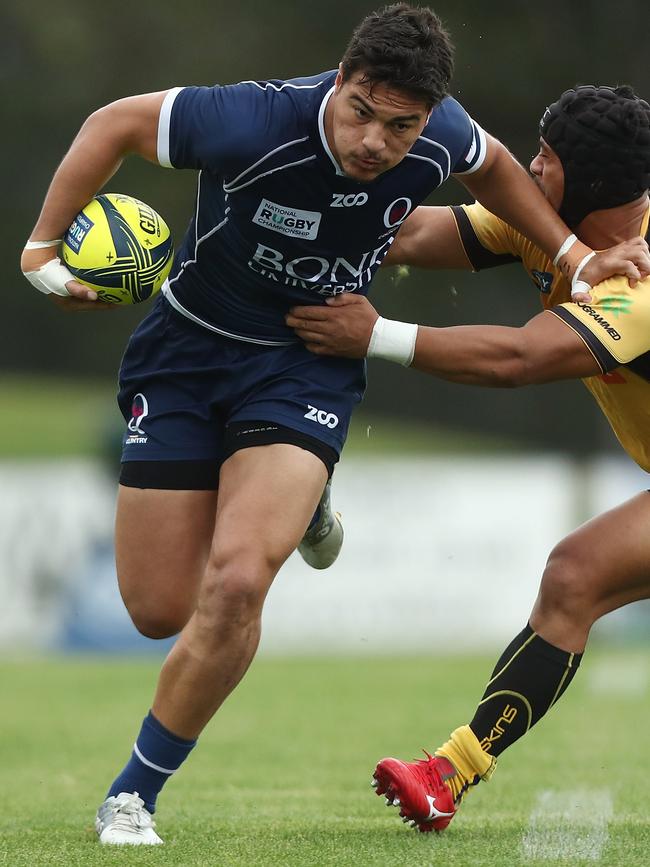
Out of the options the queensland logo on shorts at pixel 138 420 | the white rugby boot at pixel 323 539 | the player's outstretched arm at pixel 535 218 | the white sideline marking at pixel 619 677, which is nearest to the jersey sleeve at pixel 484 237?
the player's outstretched arm at pixel 535 218

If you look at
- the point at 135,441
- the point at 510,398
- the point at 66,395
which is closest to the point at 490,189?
the point at 135,441

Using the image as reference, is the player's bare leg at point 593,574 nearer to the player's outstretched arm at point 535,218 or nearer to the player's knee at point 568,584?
the player's knee at point 568,584

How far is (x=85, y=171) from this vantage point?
472cm

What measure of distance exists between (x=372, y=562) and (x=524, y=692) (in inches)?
375

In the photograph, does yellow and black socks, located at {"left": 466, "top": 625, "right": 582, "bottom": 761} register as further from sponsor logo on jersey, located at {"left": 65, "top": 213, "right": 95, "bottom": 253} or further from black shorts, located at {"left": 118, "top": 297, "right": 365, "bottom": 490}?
sponsor logo on jersey, located at {"left": 65, "top": 213, "right": 95, "bottom": 253}

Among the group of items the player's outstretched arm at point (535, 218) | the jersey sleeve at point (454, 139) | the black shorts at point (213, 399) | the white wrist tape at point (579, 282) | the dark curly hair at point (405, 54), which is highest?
the dark curly hair at point (405, 54)

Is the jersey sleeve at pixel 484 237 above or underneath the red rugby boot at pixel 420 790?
above

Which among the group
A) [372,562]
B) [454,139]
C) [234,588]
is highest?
[454,139]

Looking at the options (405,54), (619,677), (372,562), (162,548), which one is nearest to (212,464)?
(162,548)

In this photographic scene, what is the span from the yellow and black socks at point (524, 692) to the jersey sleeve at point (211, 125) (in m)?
1.84

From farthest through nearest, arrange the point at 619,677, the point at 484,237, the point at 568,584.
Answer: the point at 619,677, the point at 484,237, the point at 568,584

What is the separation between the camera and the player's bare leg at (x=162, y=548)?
5.13 m

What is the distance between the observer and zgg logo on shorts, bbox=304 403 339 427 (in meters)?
Result: 4.92

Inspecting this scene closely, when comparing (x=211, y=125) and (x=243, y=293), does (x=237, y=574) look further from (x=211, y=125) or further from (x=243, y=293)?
(x=211, y=125)
